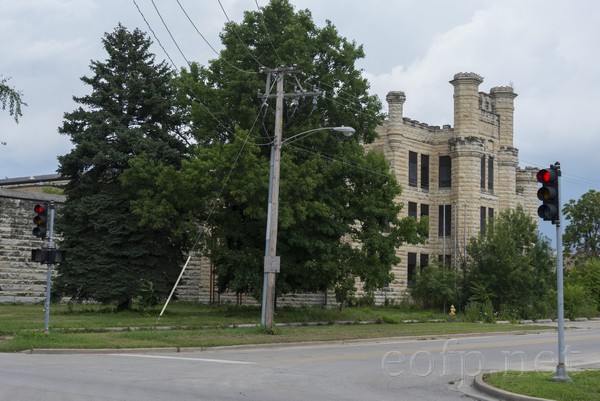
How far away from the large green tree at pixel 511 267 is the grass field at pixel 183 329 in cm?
529

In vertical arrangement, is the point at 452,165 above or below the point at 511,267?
above

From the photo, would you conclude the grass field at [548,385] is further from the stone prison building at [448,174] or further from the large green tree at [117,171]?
the stone prison building at [448,174]

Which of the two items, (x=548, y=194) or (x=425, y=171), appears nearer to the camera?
(x=548, y=194)

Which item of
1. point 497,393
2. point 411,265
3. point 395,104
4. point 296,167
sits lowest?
point 497,393

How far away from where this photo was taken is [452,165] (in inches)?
1983

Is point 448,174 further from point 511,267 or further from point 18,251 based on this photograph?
point 18,251

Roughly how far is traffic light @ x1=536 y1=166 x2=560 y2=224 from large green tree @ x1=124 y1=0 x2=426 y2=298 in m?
16.8


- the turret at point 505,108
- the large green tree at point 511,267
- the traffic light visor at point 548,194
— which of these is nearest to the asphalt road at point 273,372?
the traffic light visor at point 548,194

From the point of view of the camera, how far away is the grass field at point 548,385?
12094 millimetres

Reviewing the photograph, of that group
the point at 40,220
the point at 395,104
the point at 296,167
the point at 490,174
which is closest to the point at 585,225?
the point at 490,174

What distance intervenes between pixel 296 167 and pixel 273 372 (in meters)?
16.3

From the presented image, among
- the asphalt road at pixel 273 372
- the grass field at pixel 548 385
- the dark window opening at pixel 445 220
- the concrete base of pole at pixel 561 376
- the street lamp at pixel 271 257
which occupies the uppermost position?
the dark window opening at pixel 445 220

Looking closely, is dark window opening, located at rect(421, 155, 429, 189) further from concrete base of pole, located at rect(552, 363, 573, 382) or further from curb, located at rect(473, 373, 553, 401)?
concrete base of pole, located at rect(552, 363, 573, 382)

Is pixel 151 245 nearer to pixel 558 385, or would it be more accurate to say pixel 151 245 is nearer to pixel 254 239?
pixel 254 239
